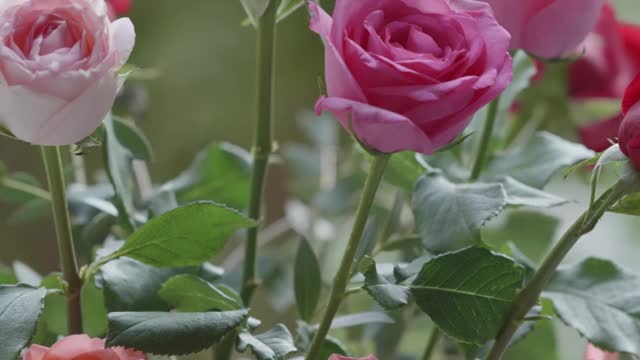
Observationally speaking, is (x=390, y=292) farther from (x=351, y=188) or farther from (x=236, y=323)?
(x=351, y=188)

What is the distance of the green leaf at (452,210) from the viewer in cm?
37

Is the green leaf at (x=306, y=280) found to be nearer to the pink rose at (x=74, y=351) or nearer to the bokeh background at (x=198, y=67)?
the pink rose at (x=74, y=351)

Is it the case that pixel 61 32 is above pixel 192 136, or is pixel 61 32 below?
above

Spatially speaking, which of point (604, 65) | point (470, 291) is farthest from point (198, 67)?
point (470, 291)

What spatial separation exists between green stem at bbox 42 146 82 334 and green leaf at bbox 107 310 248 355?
45 mm

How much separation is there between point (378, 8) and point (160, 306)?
0.15m

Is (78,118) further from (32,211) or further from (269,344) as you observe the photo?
(32,211)

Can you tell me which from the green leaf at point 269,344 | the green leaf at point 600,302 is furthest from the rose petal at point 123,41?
the green leaf at point 600,302

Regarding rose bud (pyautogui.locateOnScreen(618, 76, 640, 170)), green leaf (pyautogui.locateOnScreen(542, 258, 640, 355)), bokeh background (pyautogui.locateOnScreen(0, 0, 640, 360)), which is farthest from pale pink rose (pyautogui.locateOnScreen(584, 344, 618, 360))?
bokeh background (pyautogui.locateOnScreen(0, 0, 640, 360))

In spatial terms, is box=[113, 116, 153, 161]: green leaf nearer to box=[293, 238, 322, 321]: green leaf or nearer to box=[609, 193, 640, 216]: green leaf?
box=[293, 238, 322, 321]: green leaf

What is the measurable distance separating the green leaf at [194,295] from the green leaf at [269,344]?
0.02 m

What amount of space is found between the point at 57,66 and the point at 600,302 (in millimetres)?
237

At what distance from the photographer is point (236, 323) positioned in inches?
13.1

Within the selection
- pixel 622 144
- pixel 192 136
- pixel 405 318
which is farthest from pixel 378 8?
pixel 192 136
